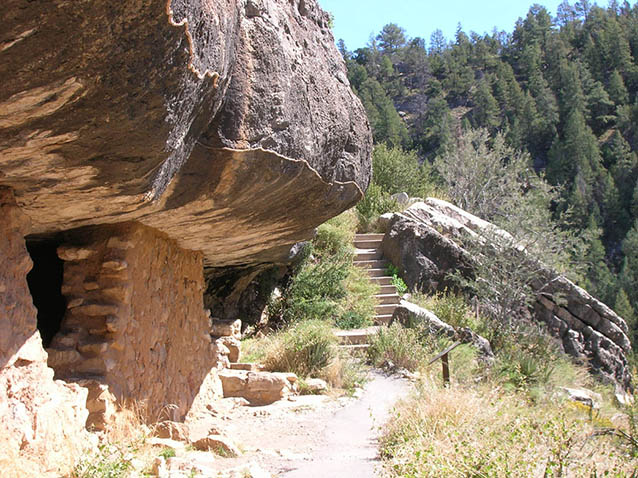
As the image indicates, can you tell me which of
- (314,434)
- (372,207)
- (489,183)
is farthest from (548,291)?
(489,183)

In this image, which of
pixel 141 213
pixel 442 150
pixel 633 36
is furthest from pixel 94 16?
pixel 633 36

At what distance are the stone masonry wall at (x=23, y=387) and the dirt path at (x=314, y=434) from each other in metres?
1.24

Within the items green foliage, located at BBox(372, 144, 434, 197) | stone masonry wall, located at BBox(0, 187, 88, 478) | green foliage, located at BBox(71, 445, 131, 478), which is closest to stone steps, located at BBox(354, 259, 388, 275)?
green foliage, located at BBox(372, 144, 434, 197)

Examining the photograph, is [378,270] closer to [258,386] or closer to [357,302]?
[357,302]

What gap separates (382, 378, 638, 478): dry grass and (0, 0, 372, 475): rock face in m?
2.02

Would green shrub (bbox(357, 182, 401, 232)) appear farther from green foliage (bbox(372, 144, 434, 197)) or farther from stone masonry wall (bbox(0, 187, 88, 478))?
stone masonry wall (bbox(0, 187, 88, 478))

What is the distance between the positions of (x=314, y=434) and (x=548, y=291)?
844cm

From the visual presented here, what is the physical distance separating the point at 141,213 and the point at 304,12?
218 centimetres

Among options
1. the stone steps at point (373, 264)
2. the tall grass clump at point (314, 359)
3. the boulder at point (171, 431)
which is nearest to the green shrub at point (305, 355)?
the tall grass clump at point (314, 359)

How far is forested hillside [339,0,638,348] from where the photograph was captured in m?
36.0

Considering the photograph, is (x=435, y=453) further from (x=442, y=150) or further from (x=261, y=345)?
(x=442, y=150)

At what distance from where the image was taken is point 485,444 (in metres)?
3.86

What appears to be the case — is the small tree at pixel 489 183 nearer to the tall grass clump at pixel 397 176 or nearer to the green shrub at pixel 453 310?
the tall grass clump at pixel 397 176

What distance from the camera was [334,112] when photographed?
16.5 feet
